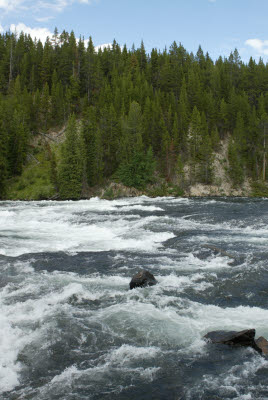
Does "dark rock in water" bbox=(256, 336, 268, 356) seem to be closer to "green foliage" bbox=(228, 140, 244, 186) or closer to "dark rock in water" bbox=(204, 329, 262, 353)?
"dark rock in water" bbox=(204, 329, 262, 353)

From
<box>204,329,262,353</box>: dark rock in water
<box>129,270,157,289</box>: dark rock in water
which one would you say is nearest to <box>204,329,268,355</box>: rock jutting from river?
<box>204,329,262,353</box>: dark rock in water

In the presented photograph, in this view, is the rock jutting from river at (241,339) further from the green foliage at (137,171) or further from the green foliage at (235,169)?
the green foliage at (235,169)

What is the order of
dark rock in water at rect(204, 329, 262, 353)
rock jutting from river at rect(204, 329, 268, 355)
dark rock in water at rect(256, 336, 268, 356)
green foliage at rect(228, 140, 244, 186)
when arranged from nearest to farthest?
dark rock in water at rect(256, 336, 268, 356) < rock jutting from river at rect(204, 329, 268, 355) < dark rock in water at rect(204, 329, 262, 353) < green foliage at rect(228, 140, 244, 186)

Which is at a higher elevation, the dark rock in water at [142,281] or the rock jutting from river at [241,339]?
the dark rock in water at [142,281]

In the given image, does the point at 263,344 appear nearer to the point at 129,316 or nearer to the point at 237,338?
the point at 237,338

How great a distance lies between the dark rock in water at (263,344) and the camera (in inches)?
437

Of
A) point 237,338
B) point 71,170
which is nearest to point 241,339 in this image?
point 237,338

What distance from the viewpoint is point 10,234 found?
28.4 meters

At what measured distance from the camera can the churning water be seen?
9680 mm

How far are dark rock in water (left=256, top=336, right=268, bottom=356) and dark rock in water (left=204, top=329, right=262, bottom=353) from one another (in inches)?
3.9

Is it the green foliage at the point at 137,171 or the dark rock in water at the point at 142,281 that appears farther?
the green foliage at the point at 137,171

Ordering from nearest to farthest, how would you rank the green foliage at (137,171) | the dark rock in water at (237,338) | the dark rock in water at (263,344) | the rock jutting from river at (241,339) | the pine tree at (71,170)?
the dark rock in water at (263,344), the rock jutting from river at (241,339), the dark rock in water at (237,338), the pine tree at (71,170), the green foliage at (137,171)

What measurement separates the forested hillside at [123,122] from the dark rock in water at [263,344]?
52373 millimetres

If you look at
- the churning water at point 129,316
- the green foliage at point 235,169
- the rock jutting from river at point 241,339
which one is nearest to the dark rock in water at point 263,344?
the rock jutting from river at point 241,339
